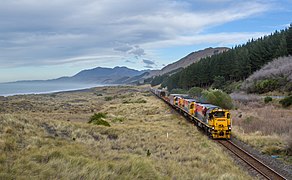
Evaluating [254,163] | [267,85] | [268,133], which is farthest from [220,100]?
[254,163]

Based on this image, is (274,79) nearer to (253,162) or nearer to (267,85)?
(267,85)

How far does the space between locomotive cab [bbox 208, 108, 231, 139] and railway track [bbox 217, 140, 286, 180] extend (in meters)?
1.76

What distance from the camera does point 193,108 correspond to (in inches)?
1270

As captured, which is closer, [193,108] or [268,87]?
[193,108]

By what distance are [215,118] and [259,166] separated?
28.8 feet

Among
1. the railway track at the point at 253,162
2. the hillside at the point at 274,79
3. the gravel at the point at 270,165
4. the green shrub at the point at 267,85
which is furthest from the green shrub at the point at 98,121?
the green shrub at the point at 267,85

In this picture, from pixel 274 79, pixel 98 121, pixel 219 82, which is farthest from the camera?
pixel 219 82

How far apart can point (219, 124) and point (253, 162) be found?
292 inches

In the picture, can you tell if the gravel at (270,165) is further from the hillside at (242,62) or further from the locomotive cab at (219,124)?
the hillside at (242,62)

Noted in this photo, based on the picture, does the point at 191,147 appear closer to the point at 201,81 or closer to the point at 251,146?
the point at 251,146

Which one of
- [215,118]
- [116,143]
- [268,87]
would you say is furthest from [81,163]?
[268,87]

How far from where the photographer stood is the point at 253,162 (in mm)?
16047

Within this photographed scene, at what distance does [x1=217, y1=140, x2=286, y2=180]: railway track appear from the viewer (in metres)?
13.5

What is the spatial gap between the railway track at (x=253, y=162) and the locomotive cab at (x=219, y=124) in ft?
5.79
